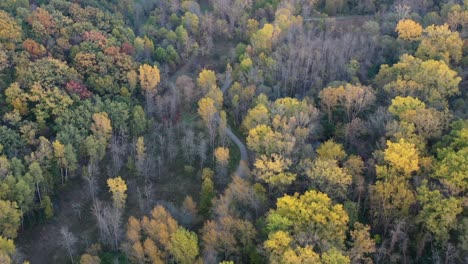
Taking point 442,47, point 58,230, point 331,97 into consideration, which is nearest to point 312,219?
point 331,97

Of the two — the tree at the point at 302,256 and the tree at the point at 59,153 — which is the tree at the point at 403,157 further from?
the tree at the point at 59,153

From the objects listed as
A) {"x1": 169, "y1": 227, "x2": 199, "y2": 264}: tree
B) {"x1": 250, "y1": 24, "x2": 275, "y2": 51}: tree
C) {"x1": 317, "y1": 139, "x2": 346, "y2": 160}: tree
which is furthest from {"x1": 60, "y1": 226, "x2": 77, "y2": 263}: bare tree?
{"x1": 250, "y1": 24, "x2": 275, "y2": 51}: tree

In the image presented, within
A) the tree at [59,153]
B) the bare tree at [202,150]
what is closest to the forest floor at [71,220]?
the bare tree at [202,150]

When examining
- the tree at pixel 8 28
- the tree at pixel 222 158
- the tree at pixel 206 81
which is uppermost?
the tree at pixel 8 28

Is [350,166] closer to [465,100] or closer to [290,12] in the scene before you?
[465,100]

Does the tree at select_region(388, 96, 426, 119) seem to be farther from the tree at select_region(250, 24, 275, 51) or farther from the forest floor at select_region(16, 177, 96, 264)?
the forest floor at select_region(16, 177, 96, 264)

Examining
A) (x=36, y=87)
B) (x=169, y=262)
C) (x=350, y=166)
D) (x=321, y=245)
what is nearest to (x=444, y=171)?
(x=350, y=166)

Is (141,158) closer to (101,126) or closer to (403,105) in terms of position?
(101,126)
